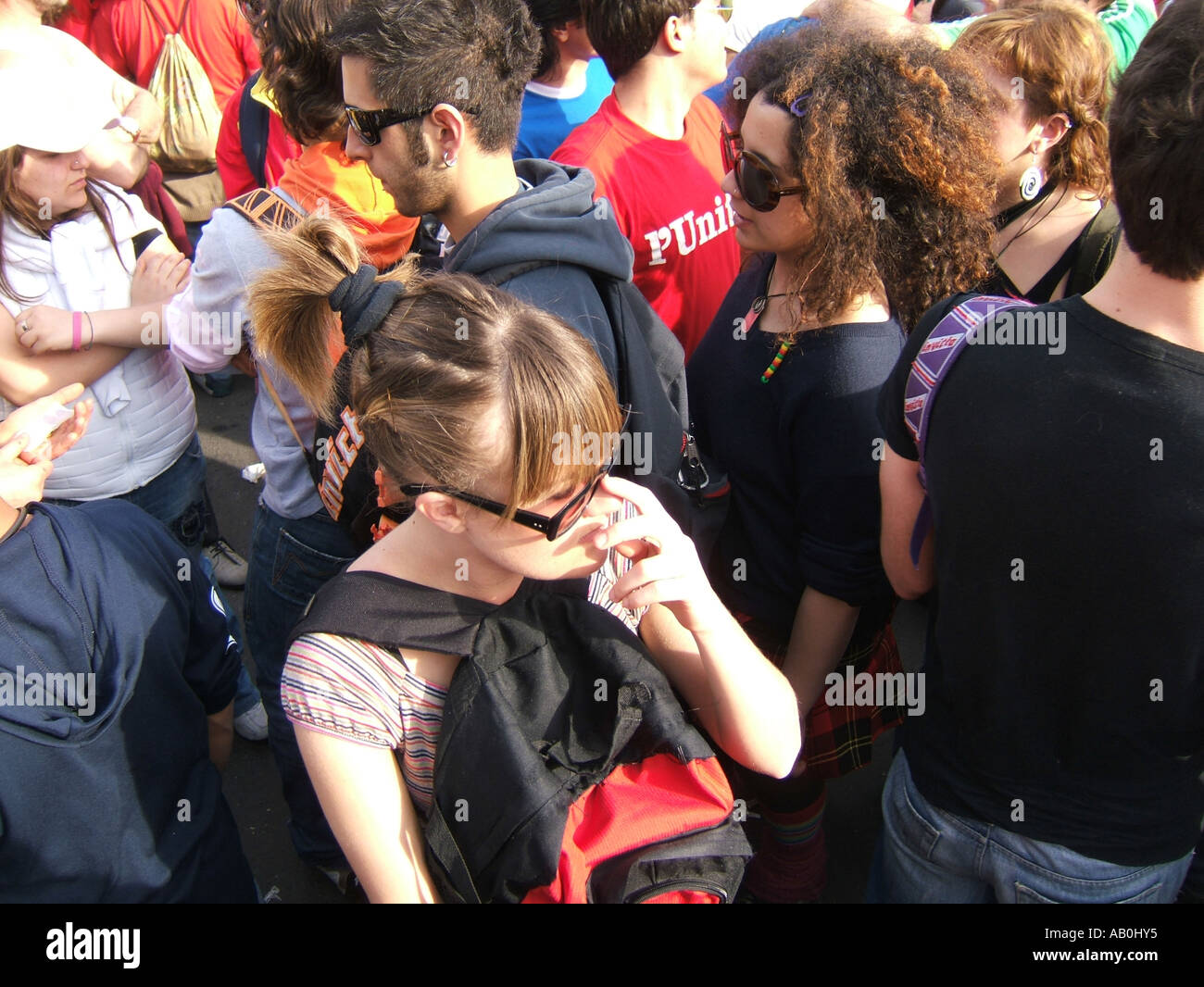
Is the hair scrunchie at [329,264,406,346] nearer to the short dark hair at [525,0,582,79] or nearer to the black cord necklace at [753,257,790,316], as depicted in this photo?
the black cord necklace at [753,257,790,316]

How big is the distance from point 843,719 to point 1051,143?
1.59 meters

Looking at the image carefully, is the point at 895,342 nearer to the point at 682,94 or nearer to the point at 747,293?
the point at 747,293

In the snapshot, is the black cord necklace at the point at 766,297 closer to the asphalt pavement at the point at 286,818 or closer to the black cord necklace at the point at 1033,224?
the black cord necklace at the point at 1033,224

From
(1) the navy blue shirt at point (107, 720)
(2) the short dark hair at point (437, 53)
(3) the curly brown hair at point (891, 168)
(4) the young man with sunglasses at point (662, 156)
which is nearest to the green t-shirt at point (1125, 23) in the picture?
(4) the young man with sunglasses at point (662, 156)

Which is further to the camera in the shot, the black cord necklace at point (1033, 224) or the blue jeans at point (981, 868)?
the black cord necklace at point (1033, 224)

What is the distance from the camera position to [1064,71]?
7.43ft

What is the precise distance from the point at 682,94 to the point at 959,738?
87.0 inches

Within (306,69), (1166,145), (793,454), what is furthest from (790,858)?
(306,69)

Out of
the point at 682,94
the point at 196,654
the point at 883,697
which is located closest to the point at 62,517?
the point at 196,654

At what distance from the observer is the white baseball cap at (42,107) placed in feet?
7.20

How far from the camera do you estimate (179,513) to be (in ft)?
9.50

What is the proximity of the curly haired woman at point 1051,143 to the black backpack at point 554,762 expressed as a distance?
1.63 m

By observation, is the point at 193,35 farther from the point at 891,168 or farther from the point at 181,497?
the point at 891,168

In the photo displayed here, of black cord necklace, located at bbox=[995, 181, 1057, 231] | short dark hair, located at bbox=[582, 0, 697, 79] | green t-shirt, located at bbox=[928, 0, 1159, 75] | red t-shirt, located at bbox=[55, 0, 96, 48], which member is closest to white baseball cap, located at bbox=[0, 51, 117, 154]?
short dark hair, located at bbox=[582, 0, 697, 79]
